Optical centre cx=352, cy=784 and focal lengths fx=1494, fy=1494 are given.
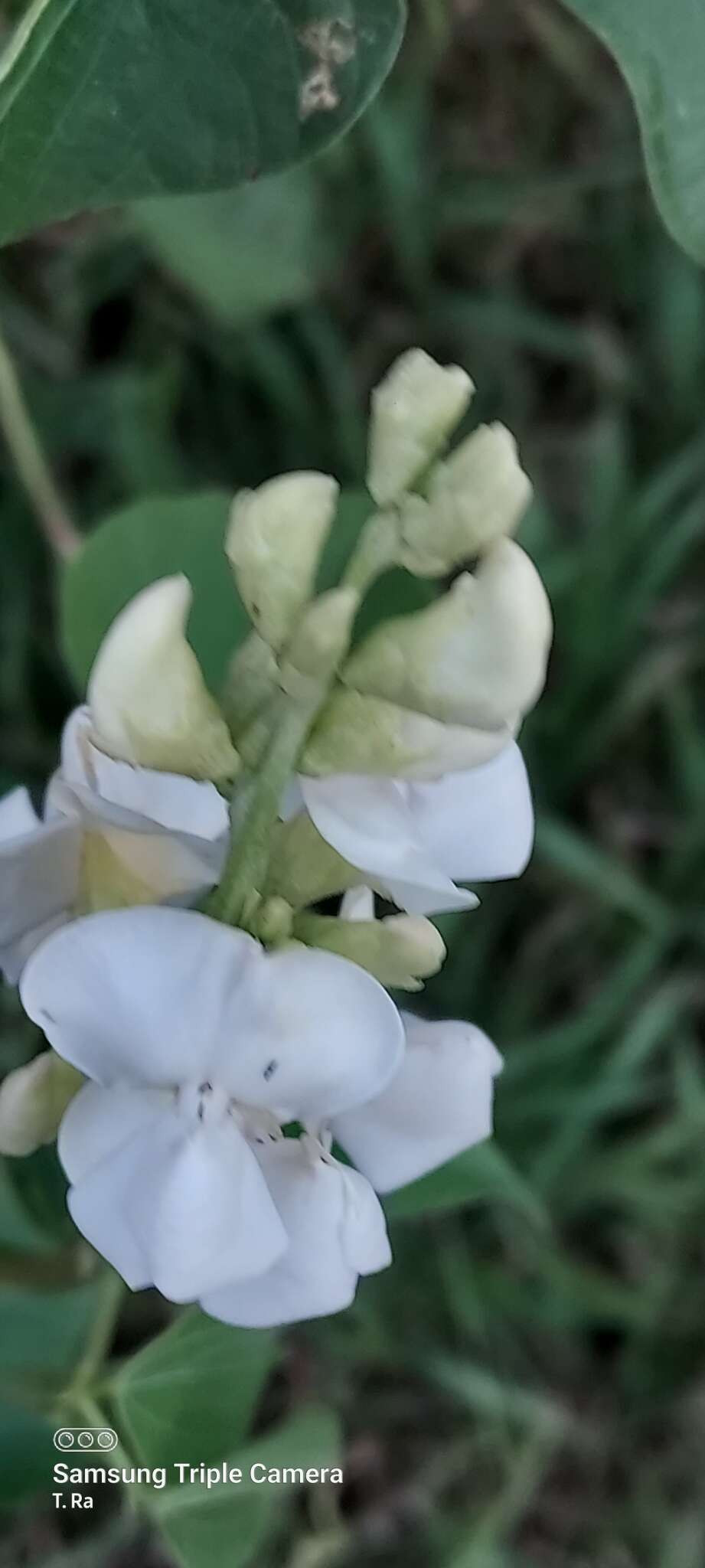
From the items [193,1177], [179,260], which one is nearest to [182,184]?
[193,1177]

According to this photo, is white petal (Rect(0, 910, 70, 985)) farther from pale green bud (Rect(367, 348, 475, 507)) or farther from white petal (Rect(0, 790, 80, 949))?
pale green bud (Rect(367, 348, 475, 507))

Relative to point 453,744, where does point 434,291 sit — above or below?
below

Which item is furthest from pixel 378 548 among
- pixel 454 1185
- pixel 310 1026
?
pixel 454 1185

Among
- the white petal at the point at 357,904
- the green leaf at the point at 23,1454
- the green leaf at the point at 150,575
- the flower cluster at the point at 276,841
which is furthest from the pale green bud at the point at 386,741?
the green leaf at the point at 23,1454

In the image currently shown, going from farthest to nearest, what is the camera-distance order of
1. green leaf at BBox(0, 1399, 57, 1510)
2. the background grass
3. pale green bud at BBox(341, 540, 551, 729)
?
the background grass
green leaf at BBox(0, 1399, 57, 1510)
pale green bud at BBox(341, 540, 551, 729)

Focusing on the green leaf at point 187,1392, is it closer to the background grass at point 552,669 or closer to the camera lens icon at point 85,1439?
the camera lens icon at point 85,1439

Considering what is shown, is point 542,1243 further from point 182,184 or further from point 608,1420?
point 182,184

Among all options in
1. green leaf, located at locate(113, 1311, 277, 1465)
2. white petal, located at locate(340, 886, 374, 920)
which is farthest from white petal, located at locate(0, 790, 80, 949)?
green leaf, located at locate(113, 1311, 277, 1465)
